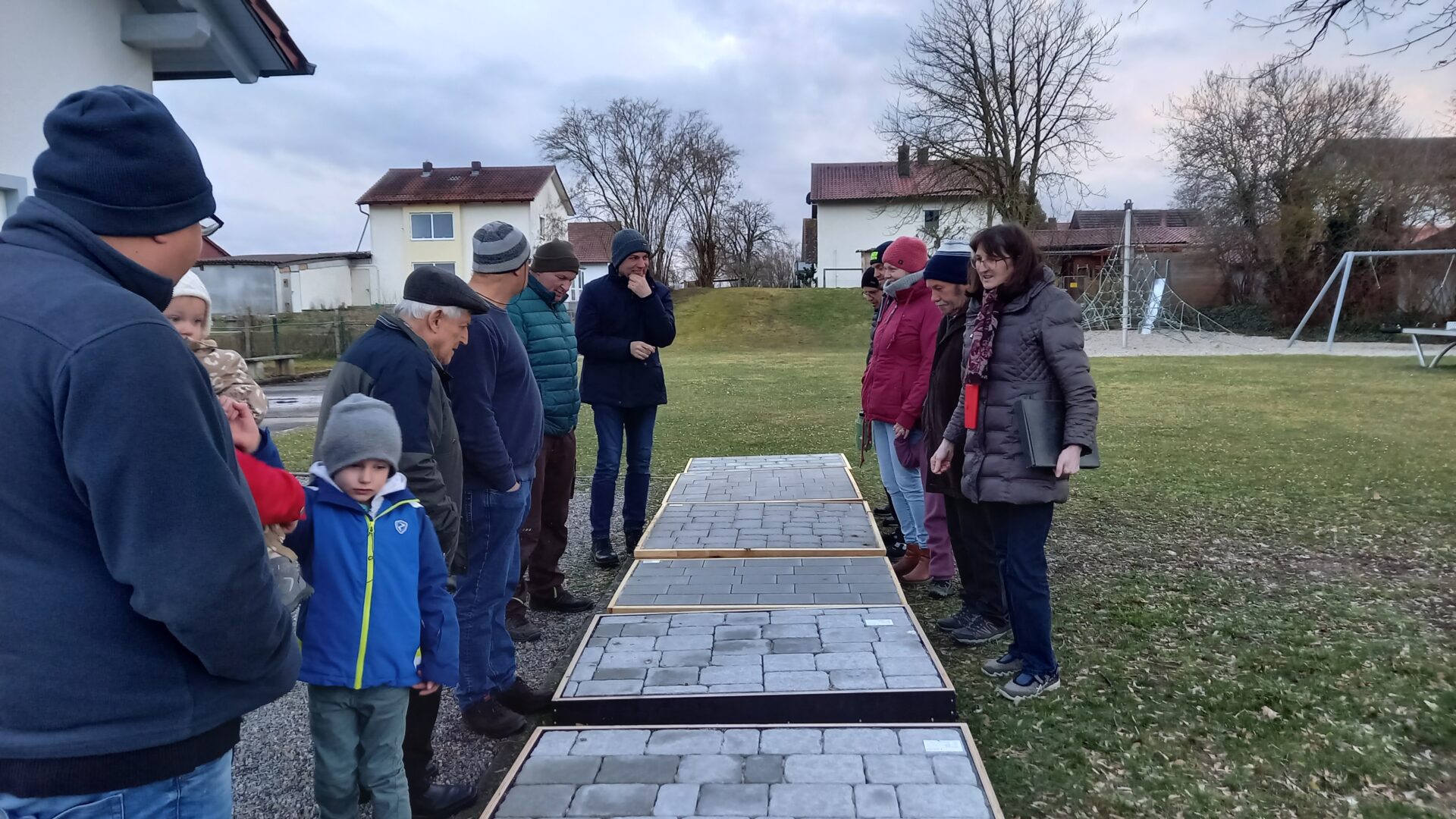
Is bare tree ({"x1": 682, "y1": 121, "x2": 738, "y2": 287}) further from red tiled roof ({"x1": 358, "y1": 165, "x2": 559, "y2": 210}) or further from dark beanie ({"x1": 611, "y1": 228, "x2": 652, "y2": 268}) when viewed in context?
dark beanie ({"x1": 611, "y1": 228, "x2": 652, "y2": 268})

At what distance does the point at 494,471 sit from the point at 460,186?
45860 millimetres

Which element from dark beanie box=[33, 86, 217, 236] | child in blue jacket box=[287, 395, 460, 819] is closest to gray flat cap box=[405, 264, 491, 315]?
child in blue jacket box=[287, 395, 460, 819]

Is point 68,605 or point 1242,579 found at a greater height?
point 68,605

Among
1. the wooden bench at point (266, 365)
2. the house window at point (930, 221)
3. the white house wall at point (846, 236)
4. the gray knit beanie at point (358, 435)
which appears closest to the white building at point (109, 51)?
the gray knit beanie at point (358, 435)

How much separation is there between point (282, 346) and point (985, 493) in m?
26.6

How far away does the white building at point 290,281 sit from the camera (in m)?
38.2

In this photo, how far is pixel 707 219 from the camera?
4859cm

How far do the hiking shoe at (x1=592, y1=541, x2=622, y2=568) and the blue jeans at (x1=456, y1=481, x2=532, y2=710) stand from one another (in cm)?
225

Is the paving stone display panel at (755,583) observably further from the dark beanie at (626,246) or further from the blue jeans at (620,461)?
the dark beanie at (626,246)

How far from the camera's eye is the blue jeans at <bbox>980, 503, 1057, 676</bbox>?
373 cm

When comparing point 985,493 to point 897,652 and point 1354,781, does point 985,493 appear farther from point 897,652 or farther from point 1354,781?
point 1354,781

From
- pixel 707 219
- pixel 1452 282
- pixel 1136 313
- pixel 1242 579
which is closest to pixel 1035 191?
pixel 1136 313

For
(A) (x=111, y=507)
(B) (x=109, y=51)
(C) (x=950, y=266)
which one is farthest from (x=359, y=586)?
(B) (x=109, y=51)

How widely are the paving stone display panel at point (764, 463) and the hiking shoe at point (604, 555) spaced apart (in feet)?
Result: 8.65
